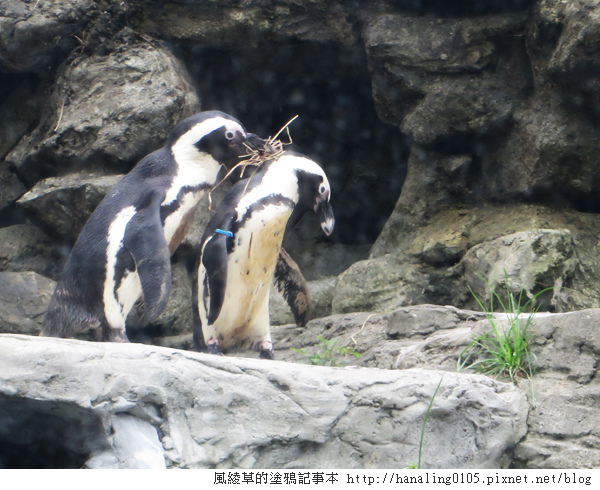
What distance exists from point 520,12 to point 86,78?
7.48 ft

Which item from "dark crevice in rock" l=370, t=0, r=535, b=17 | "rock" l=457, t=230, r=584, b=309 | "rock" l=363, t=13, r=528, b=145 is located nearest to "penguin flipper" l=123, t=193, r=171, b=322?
"rock" l=457, t=230, r=584, b=309

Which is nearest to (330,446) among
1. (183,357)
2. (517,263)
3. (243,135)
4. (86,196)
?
(183,357)

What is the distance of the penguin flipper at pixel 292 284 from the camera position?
11.2ft

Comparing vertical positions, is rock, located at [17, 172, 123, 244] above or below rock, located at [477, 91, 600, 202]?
below

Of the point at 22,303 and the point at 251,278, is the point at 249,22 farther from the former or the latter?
the point at 22,303

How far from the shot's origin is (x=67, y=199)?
3.80 meters

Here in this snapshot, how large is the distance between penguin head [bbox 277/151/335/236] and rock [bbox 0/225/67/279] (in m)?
1.52

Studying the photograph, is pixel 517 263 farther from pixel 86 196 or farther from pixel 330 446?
pixel 86 196

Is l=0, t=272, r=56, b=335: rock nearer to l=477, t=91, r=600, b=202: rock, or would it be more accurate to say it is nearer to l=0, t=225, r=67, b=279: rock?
l=0, t=225, r=67, b=279: rock

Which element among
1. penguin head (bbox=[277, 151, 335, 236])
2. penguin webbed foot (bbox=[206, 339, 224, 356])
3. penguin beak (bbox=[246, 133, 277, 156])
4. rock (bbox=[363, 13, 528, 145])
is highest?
rock (bbox=[363, 13, 528, 145])

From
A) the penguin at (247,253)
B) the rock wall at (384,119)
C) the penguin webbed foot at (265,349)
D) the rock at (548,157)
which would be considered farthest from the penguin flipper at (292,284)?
the rock at (548,157)

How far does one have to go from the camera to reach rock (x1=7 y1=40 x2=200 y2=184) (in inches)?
151

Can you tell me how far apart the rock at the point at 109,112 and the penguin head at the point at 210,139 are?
84cm

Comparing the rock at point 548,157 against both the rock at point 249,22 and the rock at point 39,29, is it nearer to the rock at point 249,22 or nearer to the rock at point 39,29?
the rock at point 249,22
